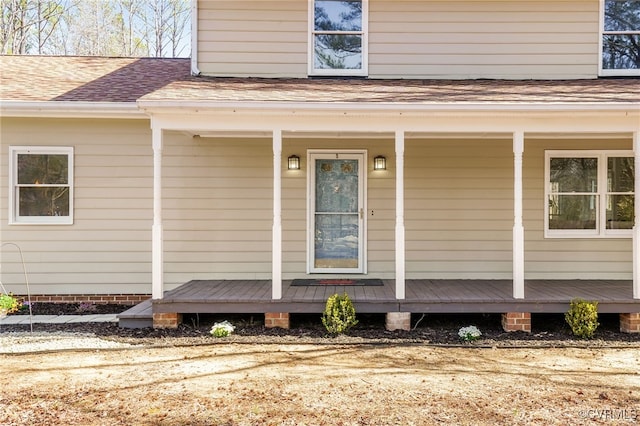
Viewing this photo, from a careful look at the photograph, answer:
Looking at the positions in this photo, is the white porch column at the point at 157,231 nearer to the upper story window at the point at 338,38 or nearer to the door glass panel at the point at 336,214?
the door glass panel at the point at 336,214

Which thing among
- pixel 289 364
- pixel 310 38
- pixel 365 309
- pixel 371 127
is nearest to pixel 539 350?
pixel 365 309

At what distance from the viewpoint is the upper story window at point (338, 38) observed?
7289 mm

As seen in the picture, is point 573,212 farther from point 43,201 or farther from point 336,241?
point 43,201

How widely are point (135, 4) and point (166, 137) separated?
14847mm

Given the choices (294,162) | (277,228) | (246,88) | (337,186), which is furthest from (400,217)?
(246,88)

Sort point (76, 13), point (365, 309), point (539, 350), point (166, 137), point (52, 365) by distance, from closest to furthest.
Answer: point (52, 365) < point (539, 350) < point (365, 309) < point (166, 137) < point (76, 13)

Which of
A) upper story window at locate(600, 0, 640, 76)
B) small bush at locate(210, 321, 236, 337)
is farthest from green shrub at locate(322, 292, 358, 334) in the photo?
upper story window at locate(600, 0, 640, 76)

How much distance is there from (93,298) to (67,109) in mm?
2826

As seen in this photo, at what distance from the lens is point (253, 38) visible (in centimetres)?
723

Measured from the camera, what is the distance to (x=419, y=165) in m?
7.18

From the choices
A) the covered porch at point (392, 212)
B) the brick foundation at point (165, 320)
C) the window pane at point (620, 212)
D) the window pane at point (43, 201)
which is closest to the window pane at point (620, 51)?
the covered porch at point (392, 212)

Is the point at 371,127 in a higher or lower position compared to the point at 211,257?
higher

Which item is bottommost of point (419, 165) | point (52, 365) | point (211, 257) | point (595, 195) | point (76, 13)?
point (52, 365)

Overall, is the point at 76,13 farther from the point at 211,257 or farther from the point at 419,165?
the point at 419,165
